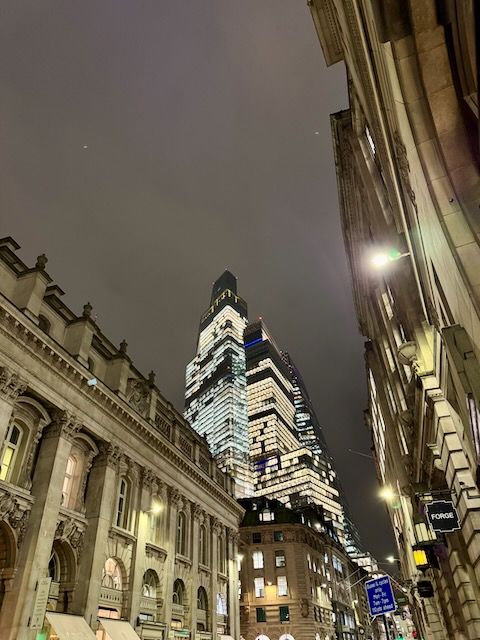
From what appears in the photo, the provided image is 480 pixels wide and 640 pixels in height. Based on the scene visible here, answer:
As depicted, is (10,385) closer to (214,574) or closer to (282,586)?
(214,574)

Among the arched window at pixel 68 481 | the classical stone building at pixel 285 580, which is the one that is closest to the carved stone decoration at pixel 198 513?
the arched window at pixel 68 481

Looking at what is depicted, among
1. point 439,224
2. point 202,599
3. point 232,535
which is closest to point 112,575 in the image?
point 202,599

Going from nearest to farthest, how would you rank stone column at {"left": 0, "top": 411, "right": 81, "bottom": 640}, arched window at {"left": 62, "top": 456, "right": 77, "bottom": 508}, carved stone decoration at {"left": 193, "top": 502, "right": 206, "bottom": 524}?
stone column at {"left": 0, "top": 411, "right": 81, "bottom": 640}, arched window at {"left": 62, "top": 456, "right": 77, "bottom": 508}, carved stone decoration at {"left": 193, "top": 502, "right": 206, "bottom": 524}

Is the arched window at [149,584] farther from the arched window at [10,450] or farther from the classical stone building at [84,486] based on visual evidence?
the arched window at [10,450]

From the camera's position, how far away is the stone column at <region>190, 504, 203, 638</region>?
33.7 meters

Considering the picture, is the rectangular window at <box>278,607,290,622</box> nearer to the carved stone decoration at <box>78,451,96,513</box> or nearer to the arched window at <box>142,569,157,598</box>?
the arched window at <box>142,569,157,598</box>

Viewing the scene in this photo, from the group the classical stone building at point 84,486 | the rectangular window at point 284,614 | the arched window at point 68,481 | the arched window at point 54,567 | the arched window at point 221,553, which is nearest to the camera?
the classical stone building at point 84,486

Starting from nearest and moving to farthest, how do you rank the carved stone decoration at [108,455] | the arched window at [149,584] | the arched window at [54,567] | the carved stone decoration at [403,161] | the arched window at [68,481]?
the carved stone decoration at [403,161], the arched window at [54,567], the arched window at [68,481], the carved stone decoration at [108,455], the arched window at [149,584]

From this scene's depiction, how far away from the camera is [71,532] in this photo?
24.2 metres

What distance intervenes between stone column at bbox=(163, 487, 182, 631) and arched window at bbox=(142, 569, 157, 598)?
800mm

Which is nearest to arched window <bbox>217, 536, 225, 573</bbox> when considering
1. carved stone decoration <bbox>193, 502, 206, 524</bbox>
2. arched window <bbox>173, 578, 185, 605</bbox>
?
carved stone decoration <bbox>193, 502, 206, 524</bbox>

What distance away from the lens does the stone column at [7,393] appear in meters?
20.7

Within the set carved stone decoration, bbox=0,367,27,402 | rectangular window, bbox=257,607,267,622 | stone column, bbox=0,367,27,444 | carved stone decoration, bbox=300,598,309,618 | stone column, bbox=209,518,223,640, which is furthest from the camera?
rectangular window, bbox=257,607,267,622

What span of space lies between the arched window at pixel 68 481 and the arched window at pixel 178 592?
1391 centimetres
